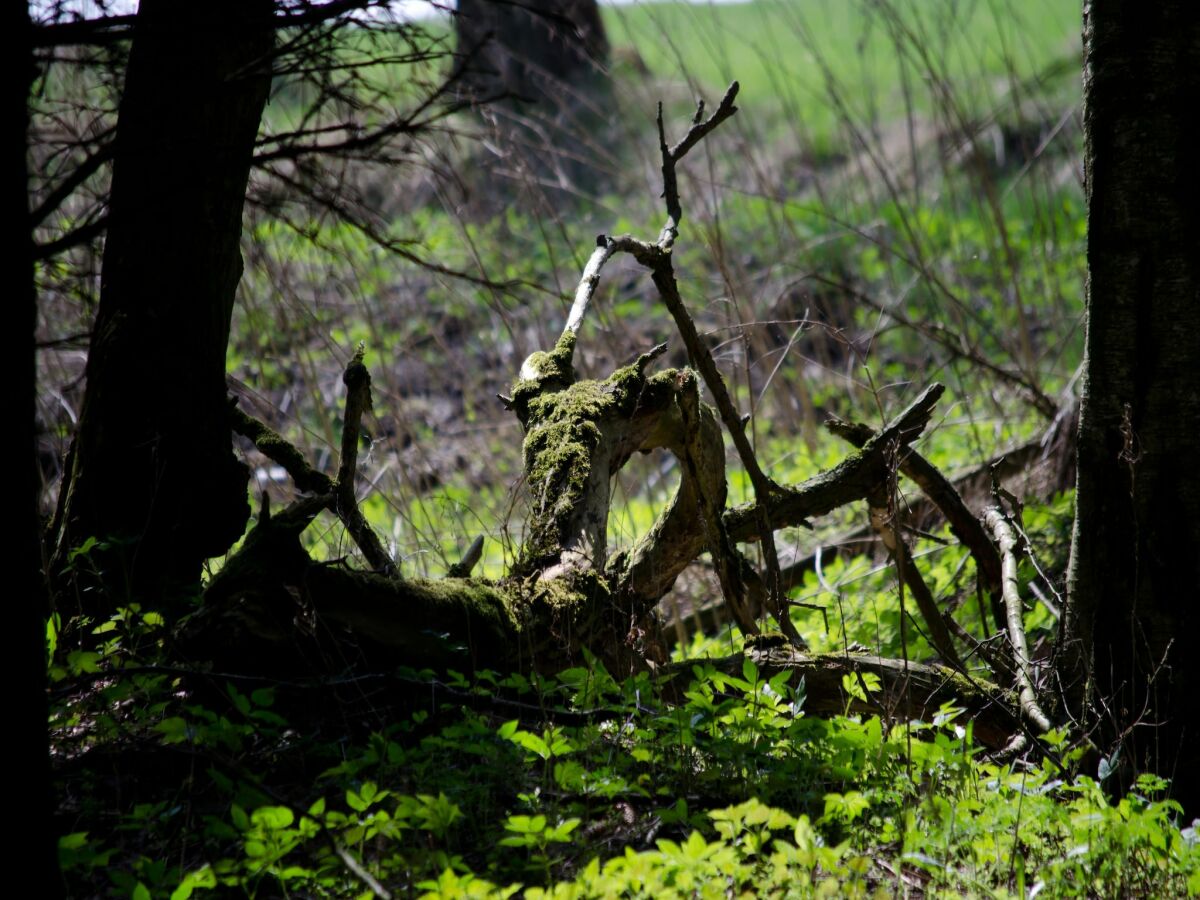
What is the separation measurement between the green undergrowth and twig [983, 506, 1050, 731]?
0.73 feet

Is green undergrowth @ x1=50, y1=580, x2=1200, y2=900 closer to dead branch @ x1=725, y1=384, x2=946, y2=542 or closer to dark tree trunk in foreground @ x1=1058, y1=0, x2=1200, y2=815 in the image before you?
dark tree trunk in foreground @ x1=1058, y1=0, x2=1200, y2=815

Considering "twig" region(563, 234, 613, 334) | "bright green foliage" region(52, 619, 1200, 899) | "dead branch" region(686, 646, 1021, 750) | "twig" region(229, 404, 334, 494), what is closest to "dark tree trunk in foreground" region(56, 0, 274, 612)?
"twig" region(229, 404, 334, 494)

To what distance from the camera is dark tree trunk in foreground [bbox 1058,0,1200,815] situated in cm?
224

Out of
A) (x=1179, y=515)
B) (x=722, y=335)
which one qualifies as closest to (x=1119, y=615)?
(x=1179, y=515)

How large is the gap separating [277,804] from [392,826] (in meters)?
0.29

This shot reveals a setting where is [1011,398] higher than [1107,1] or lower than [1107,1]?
lower

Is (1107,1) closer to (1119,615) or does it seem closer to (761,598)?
(1119,615)

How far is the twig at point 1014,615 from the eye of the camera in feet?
8.18

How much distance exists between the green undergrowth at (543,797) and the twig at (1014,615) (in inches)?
8.7

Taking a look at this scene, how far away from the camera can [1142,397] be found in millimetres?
2326

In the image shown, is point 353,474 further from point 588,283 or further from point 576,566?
point 588,283

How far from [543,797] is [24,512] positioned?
3.63ft

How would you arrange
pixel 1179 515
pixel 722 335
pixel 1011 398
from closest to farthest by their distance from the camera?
pixel 1179 515
pixel 1011 398
pixel 722 335

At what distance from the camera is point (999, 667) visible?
268 cm
